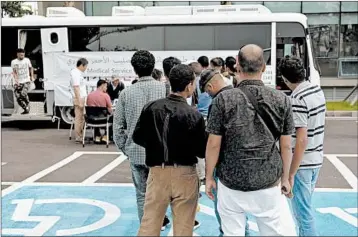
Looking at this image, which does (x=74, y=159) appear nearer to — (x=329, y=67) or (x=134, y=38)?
(x=134, y=38)

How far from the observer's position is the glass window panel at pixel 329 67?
808 inches

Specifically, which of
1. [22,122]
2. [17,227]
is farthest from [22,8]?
[17,227]

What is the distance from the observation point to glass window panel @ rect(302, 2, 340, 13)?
67.3ft

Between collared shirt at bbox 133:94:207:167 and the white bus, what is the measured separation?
367 inches

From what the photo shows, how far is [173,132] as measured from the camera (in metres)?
3.72

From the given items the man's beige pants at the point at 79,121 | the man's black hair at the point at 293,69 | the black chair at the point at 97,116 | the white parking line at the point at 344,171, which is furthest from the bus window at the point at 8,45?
the man's black hair at the point at 293,69

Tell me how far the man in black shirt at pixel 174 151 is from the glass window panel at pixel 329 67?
58.4ft

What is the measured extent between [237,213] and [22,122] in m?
12.6

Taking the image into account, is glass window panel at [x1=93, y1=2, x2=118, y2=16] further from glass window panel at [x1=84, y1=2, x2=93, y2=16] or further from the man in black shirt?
the man in black shirt

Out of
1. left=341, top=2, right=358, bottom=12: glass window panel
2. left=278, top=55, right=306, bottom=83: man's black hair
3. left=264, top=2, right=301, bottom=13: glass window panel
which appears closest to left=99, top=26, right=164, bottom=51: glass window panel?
left=264, top=2, right=301, bottom=13: glass window panel

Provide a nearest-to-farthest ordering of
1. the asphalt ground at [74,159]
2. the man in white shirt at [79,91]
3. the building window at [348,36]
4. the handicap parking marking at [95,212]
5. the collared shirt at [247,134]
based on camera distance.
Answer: the collared shirt at [247,134]
the handicap parking marking at [95,212]
the asphalt ground at [74,159]
the man in white shirt at [79,91]
the building window at [348,36]

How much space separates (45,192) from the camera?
6.93 meters

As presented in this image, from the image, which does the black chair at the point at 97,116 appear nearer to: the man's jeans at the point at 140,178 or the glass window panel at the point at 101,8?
the man's jeans at the point at 140,178

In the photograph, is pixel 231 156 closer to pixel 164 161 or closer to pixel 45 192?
pixel 164 161
